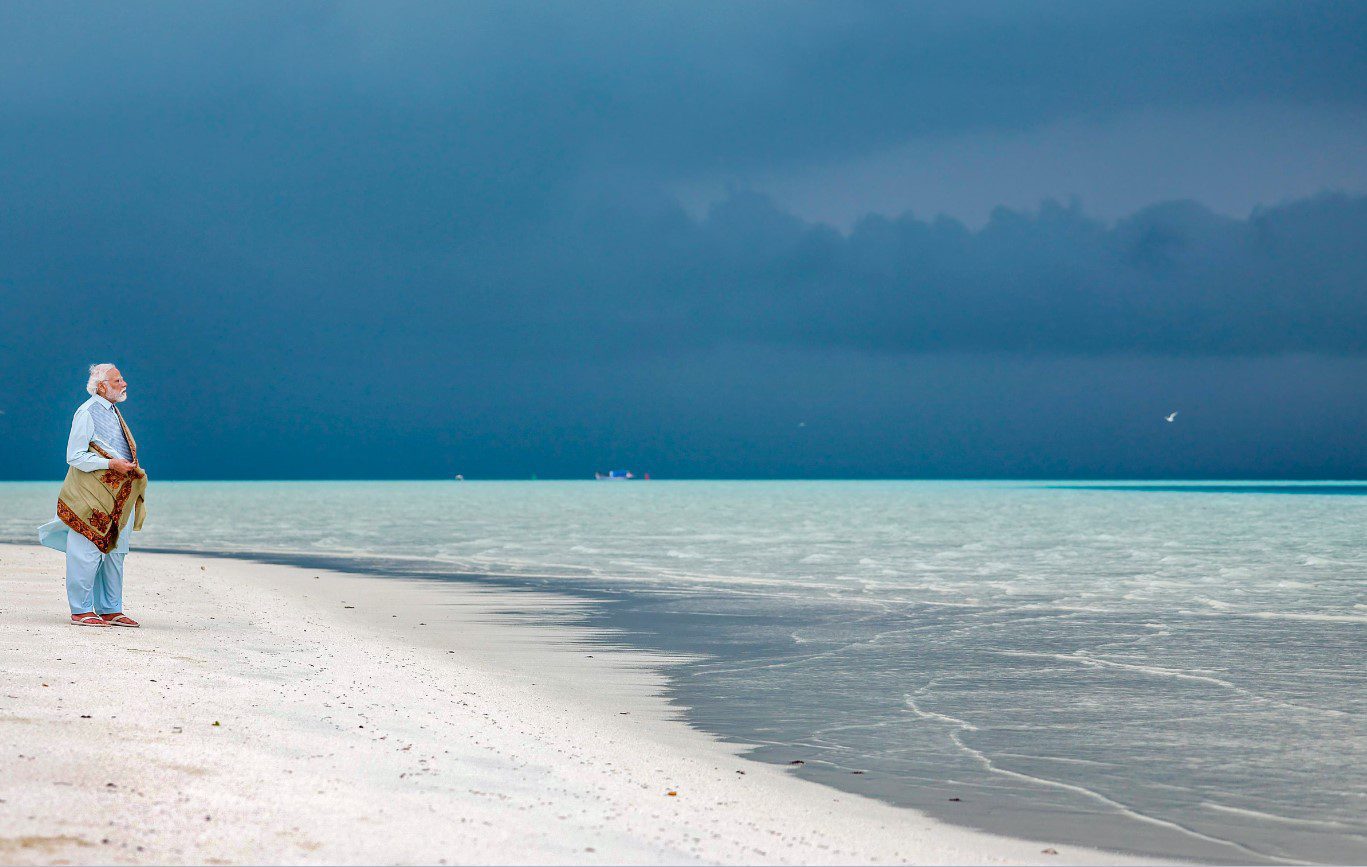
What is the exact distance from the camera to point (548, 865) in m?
5.93

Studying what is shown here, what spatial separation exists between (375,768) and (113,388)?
21.7ft

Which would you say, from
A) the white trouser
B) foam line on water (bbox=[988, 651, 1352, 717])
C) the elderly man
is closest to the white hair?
the elderly man

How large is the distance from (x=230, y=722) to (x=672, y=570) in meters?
20.4

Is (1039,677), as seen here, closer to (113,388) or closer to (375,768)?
(375,768)

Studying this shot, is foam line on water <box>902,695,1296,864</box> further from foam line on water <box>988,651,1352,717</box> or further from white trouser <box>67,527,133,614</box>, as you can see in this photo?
white trouser <box>67,527,133,614</box>

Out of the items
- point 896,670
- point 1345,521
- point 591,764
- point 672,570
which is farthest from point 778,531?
point 591,764

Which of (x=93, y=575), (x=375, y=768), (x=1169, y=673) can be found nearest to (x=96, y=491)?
(x=93, y=575)

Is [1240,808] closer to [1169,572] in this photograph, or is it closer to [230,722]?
[230,722]

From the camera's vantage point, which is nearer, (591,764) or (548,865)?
(548,865)

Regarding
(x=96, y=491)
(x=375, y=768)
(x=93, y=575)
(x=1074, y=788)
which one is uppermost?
(x=96, y=491)

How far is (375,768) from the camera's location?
7.68m

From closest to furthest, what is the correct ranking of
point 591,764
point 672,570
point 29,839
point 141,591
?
point 29,839, point 591,764, point 141,591, point 672,570

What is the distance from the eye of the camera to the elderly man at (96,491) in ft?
40.2

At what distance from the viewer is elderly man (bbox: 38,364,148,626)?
1227 cm
